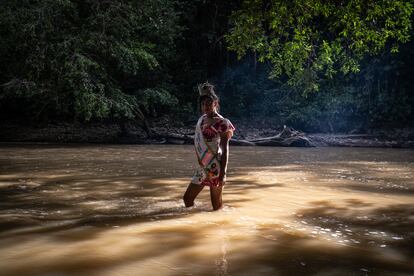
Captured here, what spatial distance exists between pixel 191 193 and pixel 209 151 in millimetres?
597

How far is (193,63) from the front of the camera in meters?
27.5

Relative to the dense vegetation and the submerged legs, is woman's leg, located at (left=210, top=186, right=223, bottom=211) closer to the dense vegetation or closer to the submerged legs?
the submerged legs

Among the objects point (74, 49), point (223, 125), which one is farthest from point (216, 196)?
point (74, 49)

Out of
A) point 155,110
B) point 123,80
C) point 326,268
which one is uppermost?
point 123,80

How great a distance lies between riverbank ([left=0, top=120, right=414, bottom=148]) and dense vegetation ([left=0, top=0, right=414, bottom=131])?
862 millimetres

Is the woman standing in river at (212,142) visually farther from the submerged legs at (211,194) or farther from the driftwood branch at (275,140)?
the driftwood branch at (275,140)

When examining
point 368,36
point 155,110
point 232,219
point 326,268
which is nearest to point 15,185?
point 232,219

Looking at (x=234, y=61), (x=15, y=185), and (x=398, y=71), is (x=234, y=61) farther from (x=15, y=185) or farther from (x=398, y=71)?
(x=15, y=185)

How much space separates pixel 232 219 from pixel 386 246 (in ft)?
5.36

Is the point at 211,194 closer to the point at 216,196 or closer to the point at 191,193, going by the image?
the point at 216,196

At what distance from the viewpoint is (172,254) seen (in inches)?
135

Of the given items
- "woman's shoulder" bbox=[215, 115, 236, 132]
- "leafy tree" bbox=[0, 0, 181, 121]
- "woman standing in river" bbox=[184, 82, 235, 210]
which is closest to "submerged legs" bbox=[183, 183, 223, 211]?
"woman standing in river" bbox=[184, 82, 235, 210]

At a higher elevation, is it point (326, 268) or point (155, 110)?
point (155, 110)

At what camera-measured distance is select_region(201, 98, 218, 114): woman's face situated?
16.1 ft
